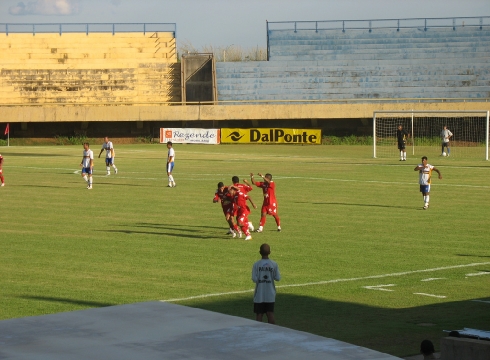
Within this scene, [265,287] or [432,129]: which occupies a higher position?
[432,129]

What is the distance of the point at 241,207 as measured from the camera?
21.0m

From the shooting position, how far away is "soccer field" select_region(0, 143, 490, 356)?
46.0 ft

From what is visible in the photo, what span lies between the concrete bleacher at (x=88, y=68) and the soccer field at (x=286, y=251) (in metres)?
30.4

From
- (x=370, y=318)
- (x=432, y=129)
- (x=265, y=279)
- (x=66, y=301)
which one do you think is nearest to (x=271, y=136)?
(x=432, y=129)

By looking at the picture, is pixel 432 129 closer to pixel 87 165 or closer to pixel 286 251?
pixel 87 165

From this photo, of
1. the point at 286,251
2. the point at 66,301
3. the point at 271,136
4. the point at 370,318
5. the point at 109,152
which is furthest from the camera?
the point at 271,136

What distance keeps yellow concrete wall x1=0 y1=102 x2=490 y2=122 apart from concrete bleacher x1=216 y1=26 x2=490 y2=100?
491 cm

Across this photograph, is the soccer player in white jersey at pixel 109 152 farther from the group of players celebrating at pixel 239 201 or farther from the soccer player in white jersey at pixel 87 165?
the group of players celebrating at pixel 239 201

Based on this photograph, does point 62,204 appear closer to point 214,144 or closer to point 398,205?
point 398,205

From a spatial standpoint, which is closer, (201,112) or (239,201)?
(239,201)

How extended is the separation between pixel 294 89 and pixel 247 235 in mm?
48785

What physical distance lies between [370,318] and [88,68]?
59502 millimetres

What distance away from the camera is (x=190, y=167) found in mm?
44750

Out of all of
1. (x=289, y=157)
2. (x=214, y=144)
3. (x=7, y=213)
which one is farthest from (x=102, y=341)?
(x=214, y=144)
